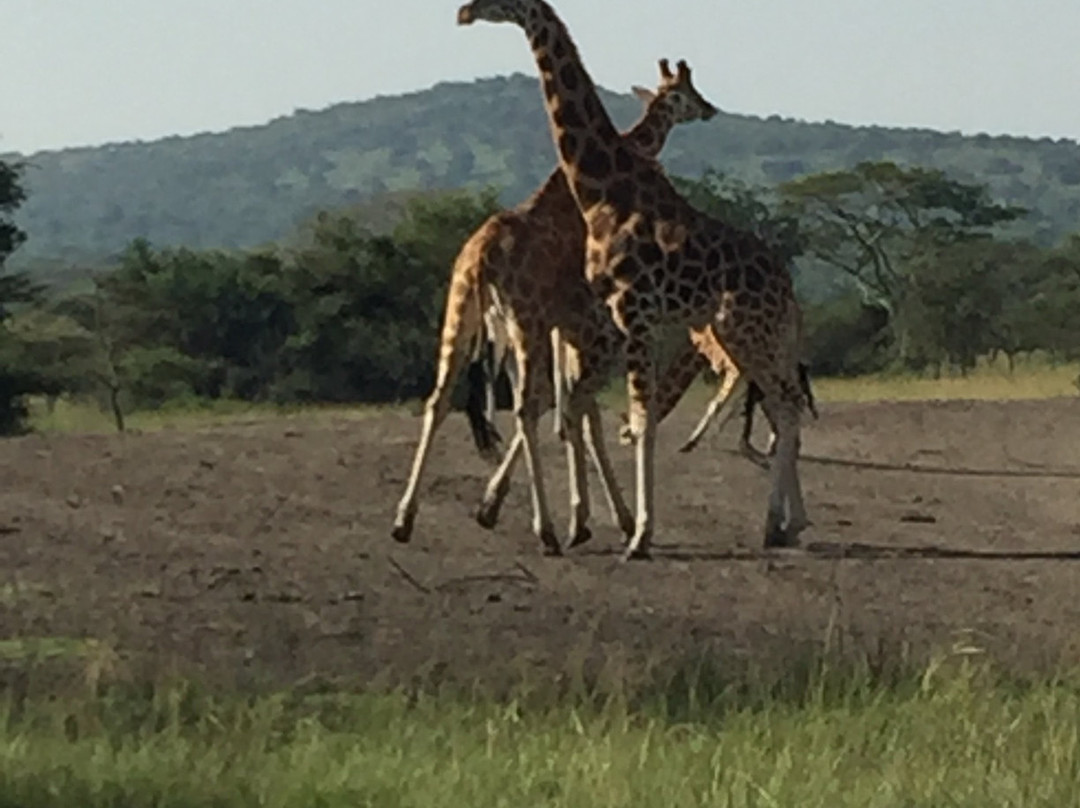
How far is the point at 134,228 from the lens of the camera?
440 feet

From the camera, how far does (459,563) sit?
35.1 feet

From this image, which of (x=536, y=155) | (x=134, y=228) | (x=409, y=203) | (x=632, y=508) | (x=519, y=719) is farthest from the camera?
(x=536, y=155)

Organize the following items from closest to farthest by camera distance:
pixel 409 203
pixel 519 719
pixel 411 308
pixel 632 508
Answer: pixel 519 719, pixel 632 508, pixel 411 308, pixel 409 203

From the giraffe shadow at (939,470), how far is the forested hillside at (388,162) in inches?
4126

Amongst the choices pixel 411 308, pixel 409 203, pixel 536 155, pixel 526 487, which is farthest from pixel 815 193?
pixel 536 155

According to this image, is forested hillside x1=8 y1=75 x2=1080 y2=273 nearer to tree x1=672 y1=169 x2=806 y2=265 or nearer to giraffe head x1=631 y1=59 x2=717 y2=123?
tree x1=672 y1=169 x2=806 y2=265

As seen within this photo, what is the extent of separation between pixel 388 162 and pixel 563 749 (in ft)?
480

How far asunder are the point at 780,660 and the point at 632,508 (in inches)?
172

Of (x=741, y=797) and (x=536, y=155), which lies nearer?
(x=741, y=797)

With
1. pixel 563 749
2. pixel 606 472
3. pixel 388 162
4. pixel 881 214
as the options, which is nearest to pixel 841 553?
pixel 606 472

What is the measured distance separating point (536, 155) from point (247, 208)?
56.9 feet

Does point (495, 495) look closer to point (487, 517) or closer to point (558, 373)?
point (487, 517)

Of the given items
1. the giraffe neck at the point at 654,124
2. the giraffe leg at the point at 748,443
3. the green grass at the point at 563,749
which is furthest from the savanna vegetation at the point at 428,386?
the giraffe leg at the point at 748,443

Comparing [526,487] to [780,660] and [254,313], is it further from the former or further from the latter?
[254,313]
